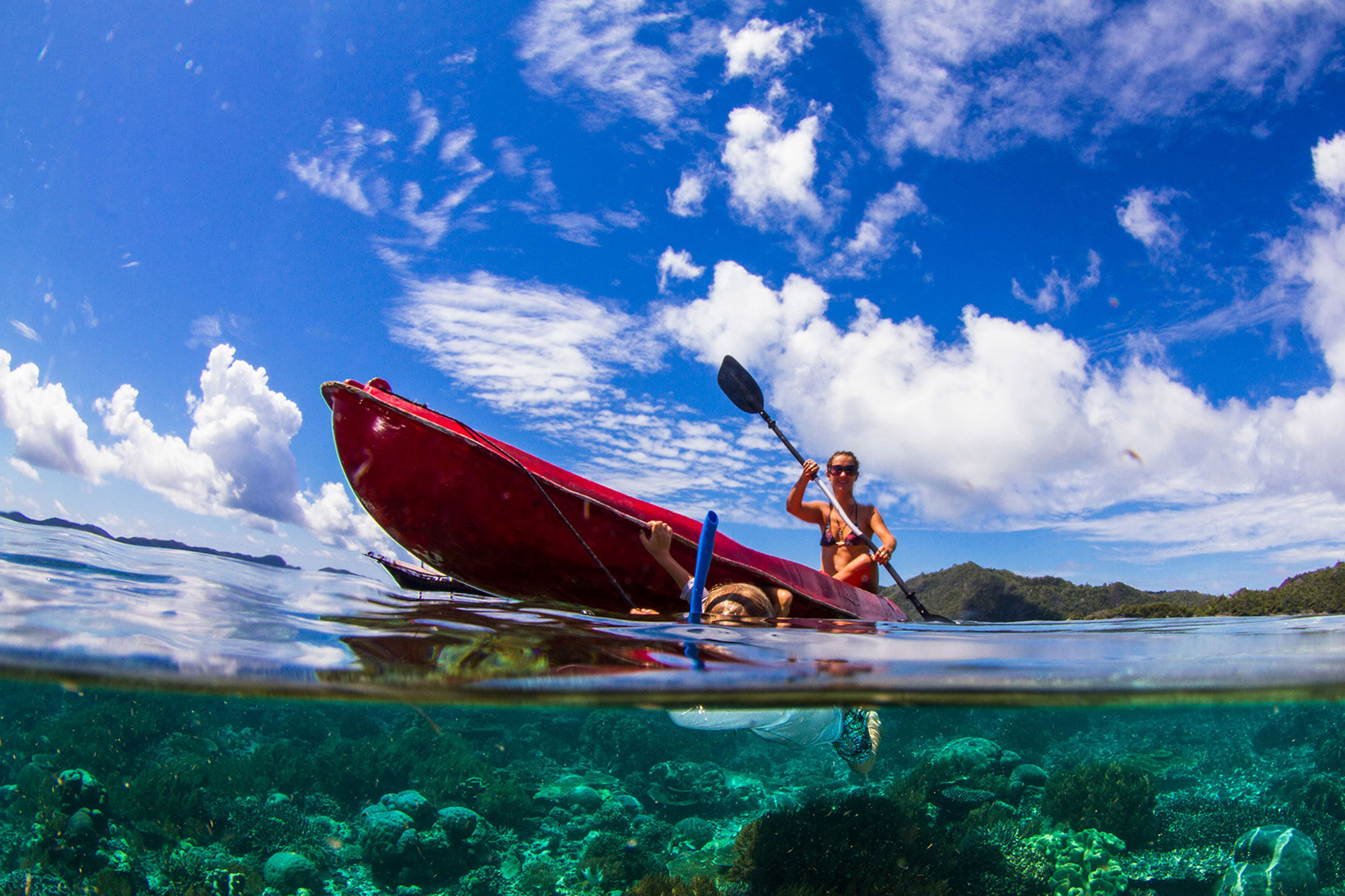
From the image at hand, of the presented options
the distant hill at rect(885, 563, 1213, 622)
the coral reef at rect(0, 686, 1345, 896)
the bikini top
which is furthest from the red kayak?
the distant hill at rect(885, 563, 1213, 622)

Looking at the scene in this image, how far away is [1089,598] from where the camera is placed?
19234 millimetres

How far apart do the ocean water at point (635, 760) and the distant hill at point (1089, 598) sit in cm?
1002

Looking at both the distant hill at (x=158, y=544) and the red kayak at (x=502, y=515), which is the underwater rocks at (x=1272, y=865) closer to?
the red kayak at (x=502, y=515)

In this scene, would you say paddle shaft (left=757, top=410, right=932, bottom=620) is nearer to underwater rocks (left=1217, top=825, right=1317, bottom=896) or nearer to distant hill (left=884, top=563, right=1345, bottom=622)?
underwater rocks (left=1217, top=825, right=1317, bottom=896)

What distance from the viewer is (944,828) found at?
13.3 ft

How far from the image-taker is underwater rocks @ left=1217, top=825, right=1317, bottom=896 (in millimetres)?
3902

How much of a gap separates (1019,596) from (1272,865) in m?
18.6

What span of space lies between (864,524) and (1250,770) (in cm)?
458

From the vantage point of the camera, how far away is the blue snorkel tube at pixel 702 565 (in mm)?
4859

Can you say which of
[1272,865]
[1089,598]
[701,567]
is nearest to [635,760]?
[701,567]

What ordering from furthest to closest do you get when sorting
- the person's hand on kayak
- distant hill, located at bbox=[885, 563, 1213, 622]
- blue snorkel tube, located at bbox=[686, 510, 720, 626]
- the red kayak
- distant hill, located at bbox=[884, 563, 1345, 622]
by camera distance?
distant hill, located at bbox=[885, 563, 1213, 622] < distant hill, located at bbox=[884, 563, 1345, 622] < the person's hand on kayak < the red kayak < blue snorkel tube, located at bbox=[686, 510, 720, 626]

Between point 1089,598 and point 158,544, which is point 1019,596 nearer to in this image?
point 1089,598

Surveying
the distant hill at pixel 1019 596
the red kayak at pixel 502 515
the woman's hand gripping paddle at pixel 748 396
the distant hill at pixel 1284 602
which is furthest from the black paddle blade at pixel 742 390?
the distant hill at pixel 1019 596

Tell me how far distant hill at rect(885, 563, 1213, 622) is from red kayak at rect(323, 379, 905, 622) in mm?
14377
